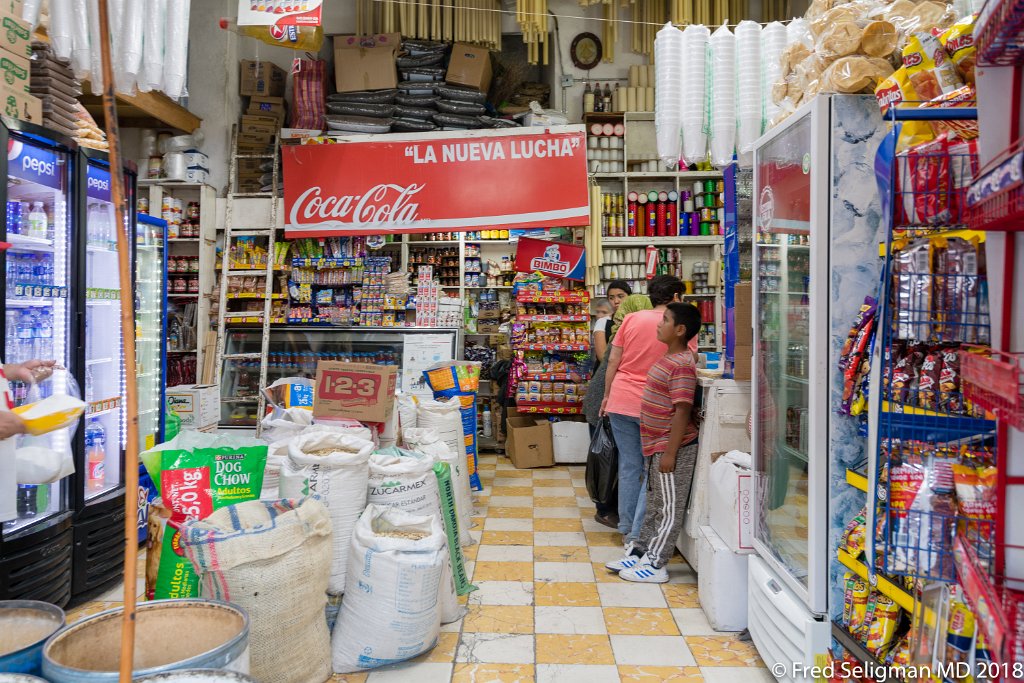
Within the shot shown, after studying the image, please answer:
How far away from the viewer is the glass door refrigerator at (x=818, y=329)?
2.50m

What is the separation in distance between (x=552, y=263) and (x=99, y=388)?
4151 millimetres

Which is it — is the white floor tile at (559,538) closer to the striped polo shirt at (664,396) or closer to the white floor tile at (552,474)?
the striped polo shirt at (664,396)

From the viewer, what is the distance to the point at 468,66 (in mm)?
8609

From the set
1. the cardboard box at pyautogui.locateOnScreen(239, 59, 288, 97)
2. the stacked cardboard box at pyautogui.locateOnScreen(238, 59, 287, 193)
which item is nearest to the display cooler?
the stacked cardboard box at pyautogui.locateOnScreen(238, 59, 287, 193)

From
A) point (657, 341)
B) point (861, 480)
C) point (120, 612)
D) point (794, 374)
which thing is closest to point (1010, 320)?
point (861, 480)

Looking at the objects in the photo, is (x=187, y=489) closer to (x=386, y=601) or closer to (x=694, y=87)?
(x=386, y=601)

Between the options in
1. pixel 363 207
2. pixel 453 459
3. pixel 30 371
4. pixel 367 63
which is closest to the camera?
pixel 30 371

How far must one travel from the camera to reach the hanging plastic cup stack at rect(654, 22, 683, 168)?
406 cm

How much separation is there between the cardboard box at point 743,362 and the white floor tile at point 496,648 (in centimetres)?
163

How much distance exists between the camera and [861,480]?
241 centimetres

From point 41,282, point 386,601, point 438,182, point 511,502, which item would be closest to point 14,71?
point 41,282

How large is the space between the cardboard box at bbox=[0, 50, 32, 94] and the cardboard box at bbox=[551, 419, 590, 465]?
5.09m

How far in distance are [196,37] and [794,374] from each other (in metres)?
7.71

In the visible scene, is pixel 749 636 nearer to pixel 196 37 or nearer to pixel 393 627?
pixel 393 627
